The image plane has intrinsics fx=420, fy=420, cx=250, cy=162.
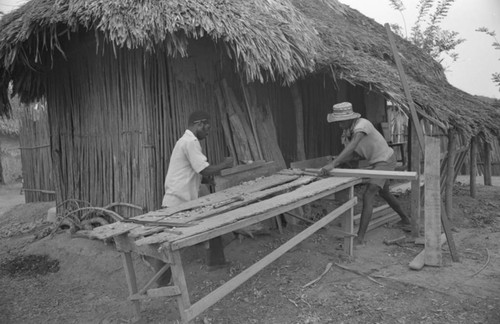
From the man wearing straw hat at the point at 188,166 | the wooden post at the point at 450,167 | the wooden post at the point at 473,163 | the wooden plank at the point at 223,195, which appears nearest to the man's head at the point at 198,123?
the man wearing straw hat at the point at 188,166

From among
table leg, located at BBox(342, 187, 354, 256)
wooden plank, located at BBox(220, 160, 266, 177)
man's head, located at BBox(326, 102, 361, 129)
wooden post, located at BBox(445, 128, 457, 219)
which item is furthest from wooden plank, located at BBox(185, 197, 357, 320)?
wooden post, located at BBox(445, 128, 457, 219)

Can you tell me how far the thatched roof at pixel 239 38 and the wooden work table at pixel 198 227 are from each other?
134 centimetres

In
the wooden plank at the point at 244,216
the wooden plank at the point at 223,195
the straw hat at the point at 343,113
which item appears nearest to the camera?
the wooden plank at the point at 244,216

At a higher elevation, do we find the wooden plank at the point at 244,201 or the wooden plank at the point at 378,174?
the wooden plank at the point at 378,174

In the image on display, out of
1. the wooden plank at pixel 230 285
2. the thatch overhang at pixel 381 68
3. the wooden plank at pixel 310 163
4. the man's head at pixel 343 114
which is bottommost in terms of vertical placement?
the wooden plank at pixel 230 285

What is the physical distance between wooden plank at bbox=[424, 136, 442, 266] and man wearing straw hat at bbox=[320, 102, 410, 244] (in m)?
0.70

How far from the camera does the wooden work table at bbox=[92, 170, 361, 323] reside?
2619 millimetres

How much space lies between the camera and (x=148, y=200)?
4707mm

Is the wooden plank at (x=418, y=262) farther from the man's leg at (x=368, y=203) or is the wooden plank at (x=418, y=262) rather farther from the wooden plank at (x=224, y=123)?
the wooden plank at (x=224, y=123)

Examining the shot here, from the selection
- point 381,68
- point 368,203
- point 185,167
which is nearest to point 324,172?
point 368,203

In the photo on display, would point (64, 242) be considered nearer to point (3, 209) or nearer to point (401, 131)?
point (3, 209)

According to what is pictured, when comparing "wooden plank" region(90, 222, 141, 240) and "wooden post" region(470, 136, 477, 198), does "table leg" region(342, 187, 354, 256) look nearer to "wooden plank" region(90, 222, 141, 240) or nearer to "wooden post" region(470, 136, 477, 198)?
"wooden plank" region(90, 222, 141, 240)

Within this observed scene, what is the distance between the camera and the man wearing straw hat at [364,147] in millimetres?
4642

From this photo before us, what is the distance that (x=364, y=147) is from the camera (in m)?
4.96
